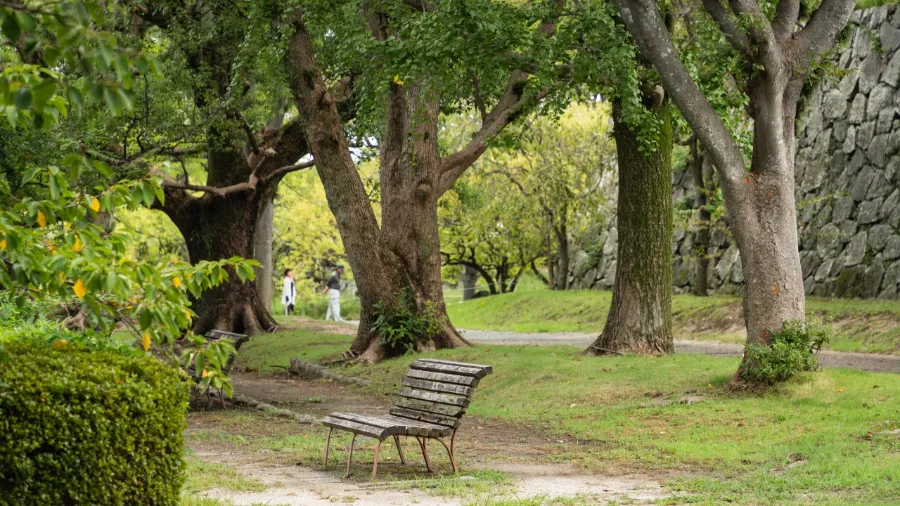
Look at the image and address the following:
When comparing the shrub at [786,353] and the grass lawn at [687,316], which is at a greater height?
the grass lawn at [687,316]

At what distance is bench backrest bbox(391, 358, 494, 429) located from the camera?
28.0 feet

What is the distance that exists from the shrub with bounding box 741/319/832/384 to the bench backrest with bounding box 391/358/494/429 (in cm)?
470

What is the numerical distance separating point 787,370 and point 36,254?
368 inches

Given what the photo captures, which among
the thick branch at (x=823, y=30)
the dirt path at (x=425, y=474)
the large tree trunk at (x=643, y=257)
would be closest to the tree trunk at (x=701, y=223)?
the large tree trunk at (x=643, y=257)

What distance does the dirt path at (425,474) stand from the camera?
7082mm

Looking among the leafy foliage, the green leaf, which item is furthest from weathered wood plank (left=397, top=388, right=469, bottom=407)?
the leafy foliage

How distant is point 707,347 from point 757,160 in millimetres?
7535

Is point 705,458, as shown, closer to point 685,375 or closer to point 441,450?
point 441,450

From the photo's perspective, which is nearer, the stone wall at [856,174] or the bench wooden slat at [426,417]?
the bench wooden slat at [426,417]

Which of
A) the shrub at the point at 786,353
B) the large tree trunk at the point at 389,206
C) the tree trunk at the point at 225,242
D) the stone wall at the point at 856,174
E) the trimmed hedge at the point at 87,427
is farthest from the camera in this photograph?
the tree trunk at the point at 225,242

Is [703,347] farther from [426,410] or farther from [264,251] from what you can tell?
[264,251]

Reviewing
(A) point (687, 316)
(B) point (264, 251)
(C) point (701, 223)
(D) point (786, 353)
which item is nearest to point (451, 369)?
(D) point (786, 353)

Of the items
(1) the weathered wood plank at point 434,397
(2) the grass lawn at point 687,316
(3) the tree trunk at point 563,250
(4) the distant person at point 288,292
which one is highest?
(3) the tree trunk at point 563,250

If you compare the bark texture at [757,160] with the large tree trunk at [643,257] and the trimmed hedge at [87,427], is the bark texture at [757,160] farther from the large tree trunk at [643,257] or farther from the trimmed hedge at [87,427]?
the trimmed hedge at [87,427]
